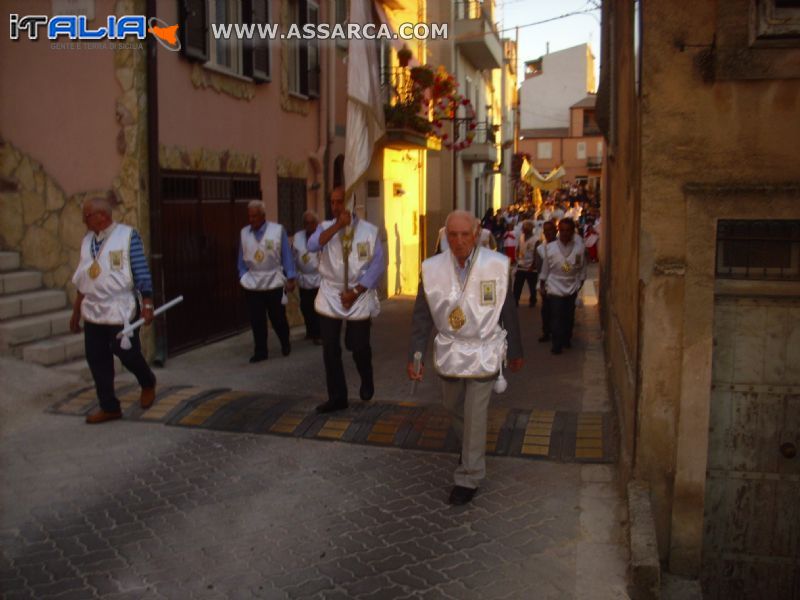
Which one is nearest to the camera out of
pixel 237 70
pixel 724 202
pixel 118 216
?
pixel 724 202

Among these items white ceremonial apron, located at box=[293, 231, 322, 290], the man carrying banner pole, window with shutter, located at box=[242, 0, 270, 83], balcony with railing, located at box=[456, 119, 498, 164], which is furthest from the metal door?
balcony with railing, located at box=[456, 119, 498, 164]

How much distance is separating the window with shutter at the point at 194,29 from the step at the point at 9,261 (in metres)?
2.91

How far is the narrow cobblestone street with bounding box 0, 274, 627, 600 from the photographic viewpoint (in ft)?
15.0

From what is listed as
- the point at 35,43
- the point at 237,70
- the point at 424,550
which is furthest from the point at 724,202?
the point at 237,70

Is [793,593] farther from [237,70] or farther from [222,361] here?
[237,70]

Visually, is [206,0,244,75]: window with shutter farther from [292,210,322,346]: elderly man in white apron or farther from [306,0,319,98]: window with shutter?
[306,0,319,98]: window with shutter

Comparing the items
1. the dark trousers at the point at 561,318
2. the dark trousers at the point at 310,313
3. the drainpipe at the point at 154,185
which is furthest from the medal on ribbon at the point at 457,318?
the dark trousers at the point at 310,313

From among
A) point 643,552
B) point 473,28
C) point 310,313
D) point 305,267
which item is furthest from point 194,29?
point 473,28

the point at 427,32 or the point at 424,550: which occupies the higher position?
the point at 427,32

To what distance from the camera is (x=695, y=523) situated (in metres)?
5.25

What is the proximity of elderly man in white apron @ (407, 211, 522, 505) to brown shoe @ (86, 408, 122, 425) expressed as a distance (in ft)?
9.99

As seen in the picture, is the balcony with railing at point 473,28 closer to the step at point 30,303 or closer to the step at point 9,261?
the step at point 9,261

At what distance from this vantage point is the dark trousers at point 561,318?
36.1 ft

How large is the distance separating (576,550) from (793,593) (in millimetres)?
1668
